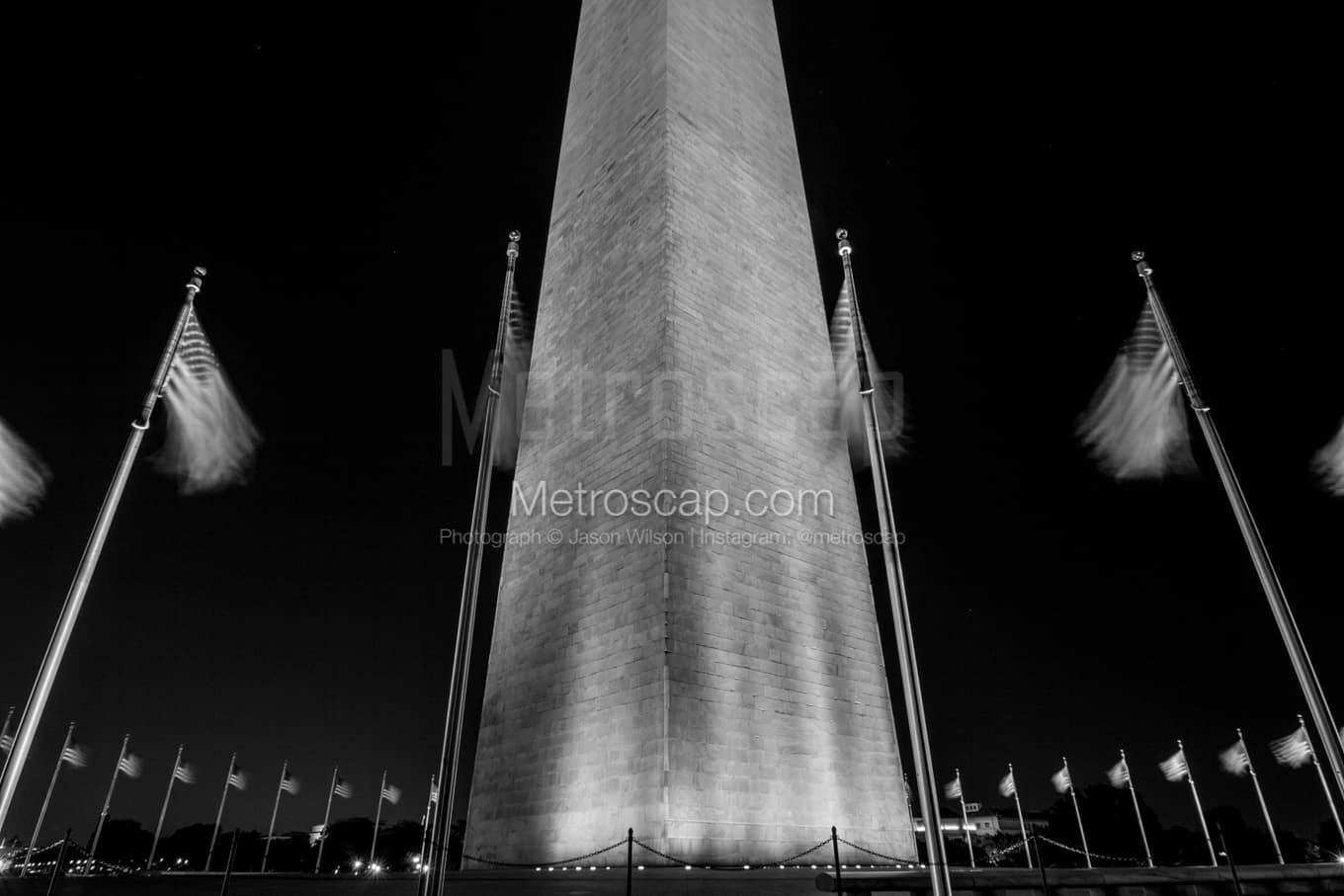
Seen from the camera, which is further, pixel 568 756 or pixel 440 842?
pixel 568 756

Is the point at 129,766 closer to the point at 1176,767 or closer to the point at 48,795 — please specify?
the point at 48,795

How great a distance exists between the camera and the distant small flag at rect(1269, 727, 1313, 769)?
17703mm

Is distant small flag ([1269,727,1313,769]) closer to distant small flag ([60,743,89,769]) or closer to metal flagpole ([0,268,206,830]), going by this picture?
metal flagpole ([0,268,206,830])

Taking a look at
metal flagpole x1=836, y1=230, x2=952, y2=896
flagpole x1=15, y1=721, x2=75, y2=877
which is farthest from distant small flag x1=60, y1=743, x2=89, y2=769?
metal flagpole x1=836, y1=230, x2=952, y2=896

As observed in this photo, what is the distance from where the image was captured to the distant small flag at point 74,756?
17672mm

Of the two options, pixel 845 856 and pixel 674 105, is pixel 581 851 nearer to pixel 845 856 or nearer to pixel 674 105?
pixel 845 856

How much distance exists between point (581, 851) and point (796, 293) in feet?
33.0

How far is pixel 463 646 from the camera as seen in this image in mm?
7199

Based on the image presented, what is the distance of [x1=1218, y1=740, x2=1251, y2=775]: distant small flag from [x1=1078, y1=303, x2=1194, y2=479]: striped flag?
49.6 ft

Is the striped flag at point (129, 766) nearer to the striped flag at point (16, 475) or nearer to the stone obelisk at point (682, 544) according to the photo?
the stone obelisk at point (682, 544)

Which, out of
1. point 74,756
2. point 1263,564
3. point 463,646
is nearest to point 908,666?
point 463,646

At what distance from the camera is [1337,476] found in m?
8.98

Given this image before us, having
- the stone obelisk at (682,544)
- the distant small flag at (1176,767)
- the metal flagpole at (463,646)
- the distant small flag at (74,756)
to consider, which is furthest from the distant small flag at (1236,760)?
the distant small flag at (74,756)

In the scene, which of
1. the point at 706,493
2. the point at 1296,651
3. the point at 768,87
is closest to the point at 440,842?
the point at 706,493
